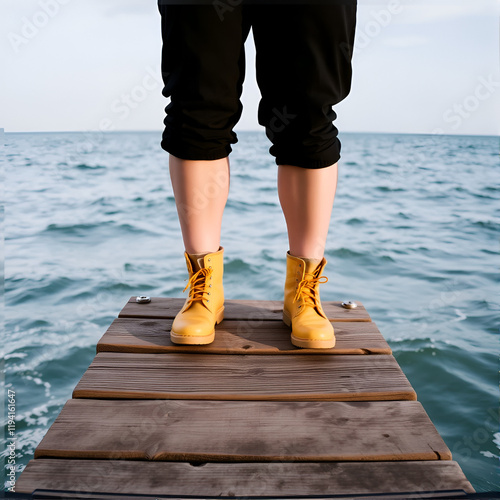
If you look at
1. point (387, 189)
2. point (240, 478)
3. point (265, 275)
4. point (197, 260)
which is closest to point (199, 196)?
point (197, 260)

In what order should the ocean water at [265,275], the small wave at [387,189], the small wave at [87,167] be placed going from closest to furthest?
the ocean water at [265,275] < the small wave at [387,189] < the small wave at [87,167]

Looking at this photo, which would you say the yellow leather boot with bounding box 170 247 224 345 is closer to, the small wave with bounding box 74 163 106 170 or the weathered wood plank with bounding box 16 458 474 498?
the weathered wood plank with bounding box 16 458 474 498

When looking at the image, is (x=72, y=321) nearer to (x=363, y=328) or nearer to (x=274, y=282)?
(x=274, y=282)

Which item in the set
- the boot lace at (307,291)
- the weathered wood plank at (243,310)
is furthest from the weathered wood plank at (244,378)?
the weathered wood plank at (243,310)

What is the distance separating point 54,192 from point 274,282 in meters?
4.48

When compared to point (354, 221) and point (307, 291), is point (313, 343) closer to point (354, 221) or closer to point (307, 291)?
point (307, 291)

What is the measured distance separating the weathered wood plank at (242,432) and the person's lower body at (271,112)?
11.1 inches

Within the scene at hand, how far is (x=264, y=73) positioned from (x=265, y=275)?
2653 mm

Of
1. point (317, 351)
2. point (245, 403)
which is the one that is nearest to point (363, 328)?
point (317, 351)

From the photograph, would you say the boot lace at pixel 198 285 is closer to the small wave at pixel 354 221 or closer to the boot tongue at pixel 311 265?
the boot tongue at pixel 311 265

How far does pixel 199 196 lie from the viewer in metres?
1.34

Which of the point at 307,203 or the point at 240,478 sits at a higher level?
the point at 307,203

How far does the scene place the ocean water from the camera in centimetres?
219

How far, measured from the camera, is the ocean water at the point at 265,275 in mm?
2188
